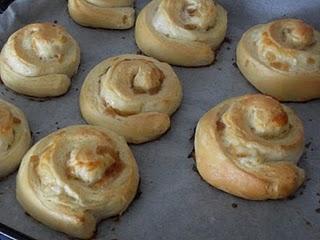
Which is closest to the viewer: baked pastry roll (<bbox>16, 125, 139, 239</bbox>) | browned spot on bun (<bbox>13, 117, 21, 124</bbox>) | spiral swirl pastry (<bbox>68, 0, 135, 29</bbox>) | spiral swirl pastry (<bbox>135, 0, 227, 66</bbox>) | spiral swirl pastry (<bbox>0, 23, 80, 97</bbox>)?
baked pastry roll (<bbox>16, 125, 139, 239</bbox>)

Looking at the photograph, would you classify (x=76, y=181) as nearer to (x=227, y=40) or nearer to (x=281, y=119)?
(x=281, y=119)

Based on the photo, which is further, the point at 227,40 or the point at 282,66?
the point at 227,40

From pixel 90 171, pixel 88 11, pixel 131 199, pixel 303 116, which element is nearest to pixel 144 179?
pixel 131 199

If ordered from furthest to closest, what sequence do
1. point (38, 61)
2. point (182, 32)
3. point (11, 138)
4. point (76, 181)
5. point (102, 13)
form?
point (102, 13), point (182, 32), point (38, 61), point (11, 138), point (76, 181)

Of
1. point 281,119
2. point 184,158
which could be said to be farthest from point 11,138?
point 281,119

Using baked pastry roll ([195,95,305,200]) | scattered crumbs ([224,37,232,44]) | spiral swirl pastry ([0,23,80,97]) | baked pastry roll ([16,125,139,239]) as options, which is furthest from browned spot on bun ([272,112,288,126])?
spiral swirl pastry ([0,23,80,97])

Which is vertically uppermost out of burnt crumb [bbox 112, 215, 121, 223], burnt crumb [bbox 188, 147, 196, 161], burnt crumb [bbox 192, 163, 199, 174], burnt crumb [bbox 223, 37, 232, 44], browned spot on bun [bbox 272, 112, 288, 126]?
browned spot on bun [bbox 272, 112, 288, 126]

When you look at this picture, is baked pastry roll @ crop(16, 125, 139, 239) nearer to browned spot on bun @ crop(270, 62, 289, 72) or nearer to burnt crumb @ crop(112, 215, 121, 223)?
burnt crumb @ crop(112, 215, 121, 223)
